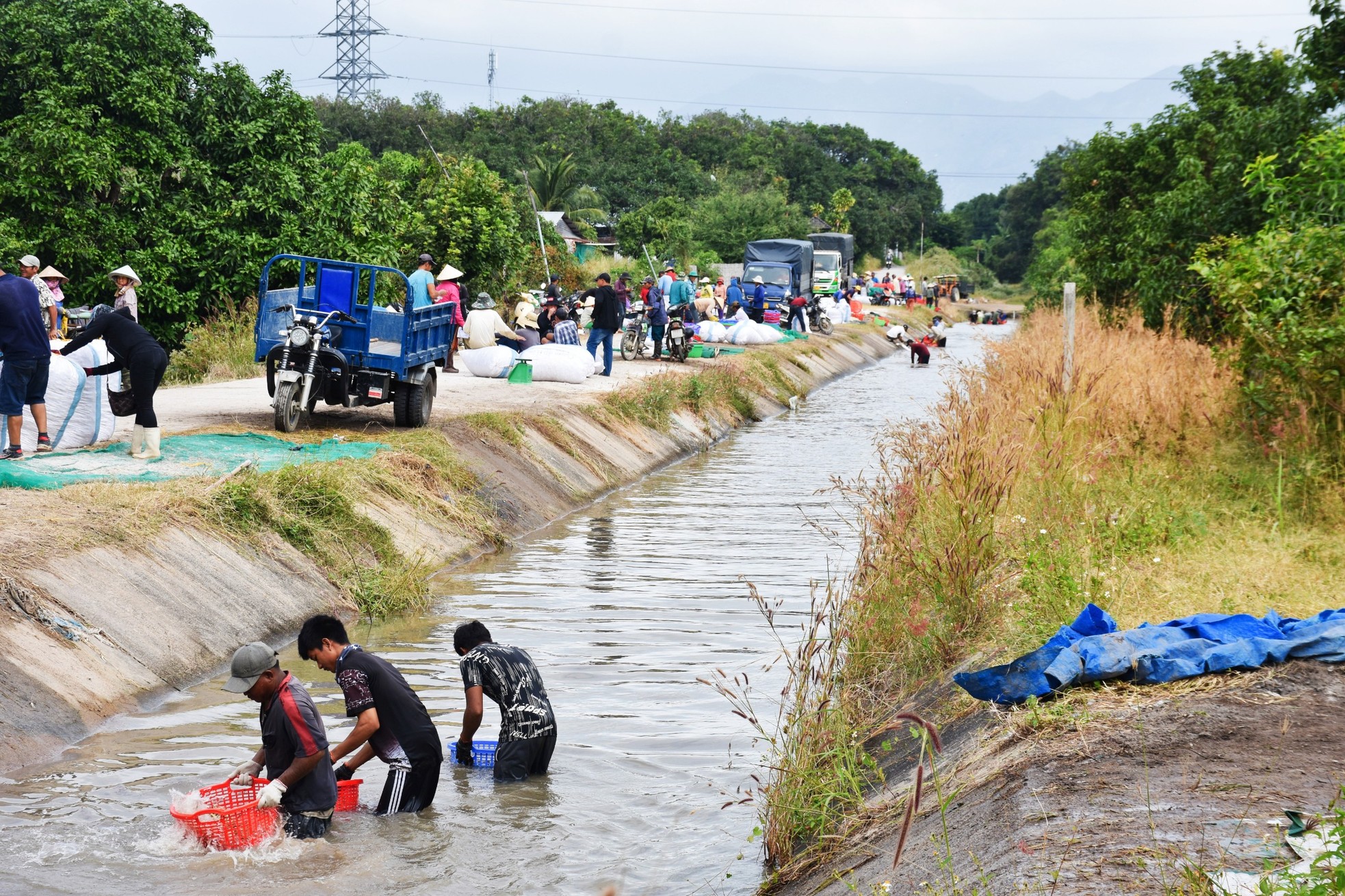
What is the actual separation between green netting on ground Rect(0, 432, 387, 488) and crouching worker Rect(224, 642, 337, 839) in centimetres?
549

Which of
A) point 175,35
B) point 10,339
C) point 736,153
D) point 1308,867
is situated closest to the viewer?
point 1308,867

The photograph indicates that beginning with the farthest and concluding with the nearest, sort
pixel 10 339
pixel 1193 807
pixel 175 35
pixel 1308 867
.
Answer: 1. pixel 175 35
2. pixel 10 339
3. pixel 1193 807
4. pixel 1308 867

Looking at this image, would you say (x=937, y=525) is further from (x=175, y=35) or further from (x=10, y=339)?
(x=175, y=35)

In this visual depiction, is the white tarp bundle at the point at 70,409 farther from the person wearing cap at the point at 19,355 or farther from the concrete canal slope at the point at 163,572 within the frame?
the concrete canal slope at the point at 163,572

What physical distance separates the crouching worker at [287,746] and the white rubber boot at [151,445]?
660cm

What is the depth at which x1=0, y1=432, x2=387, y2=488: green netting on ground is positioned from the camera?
11.1m

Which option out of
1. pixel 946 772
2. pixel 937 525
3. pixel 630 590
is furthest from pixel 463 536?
pixel 946 772

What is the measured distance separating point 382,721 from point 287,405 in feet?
26.8

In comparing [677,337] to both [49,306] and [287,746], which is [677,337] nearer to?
[49,306]

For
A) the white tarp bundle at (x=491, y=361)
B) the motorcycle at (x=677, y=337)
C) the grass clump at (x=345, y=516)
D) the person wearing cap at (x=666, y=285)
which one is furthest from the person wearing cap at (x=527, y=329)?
the grass clump at (x=345, y=516)

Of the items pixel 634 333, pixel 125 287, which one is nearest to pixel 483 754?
pixel 125 287

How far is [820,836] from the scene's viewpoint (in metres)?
5.79

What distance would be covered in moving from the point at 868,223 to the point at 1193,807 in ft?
305

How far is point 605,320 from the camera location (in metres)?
23.6
